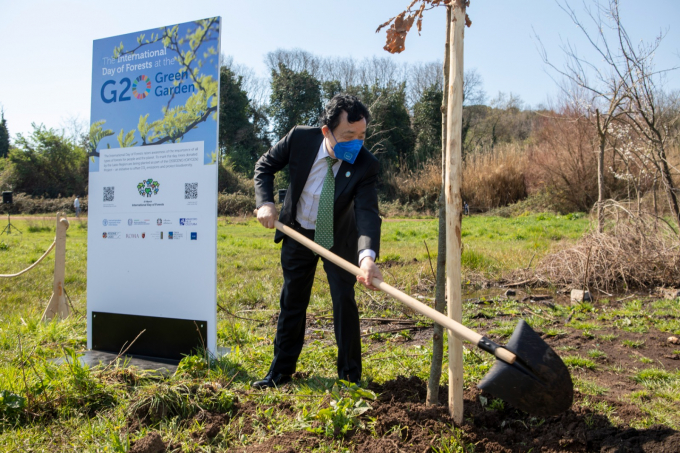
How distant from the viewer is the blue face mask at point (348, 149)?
2.82 metres

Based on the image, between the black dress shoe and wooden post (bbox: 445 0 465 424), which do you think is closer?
wooden post (bbox: 445 0 465 424)

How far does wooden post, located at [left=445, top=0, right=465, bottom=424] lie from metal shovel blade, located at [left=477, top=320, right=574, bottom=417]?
30 centimetres

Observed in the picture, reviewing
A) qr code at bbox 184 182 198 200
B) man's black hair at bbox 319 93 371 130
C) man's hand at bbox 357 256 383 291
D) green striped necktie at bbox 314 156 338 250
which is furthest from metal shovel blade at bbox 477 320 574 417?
qr code at bbox 184 182 198 200

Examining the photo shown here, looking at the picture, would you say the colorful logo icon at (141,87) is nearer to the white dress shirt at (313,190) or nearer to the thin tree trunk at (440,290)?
the white dress shirt at (313,190)

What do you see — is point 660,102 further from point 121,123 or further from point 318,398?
point 121,123

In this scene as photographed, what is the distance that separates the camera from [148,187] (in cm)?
375

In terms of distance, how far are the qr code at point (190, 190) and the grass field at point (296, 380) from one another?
1.27 metres

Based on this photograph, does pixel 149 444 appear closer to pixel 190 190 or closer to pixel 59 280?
pixel 190 190

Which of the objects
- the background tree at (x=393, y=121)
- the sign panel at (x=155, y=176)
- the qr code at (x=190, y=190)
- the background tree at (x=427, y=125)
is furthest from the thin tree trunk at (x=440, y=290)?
the background tree at (x=393, y=121)

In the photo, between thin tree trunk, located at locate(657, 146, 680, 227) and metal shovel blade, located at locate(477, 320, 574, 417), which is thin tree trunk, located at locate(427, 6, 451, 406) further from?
thin tree trunk, located at locate(657, 146, 680, 227)

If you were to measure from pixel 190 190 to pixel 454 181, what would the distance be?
225 cm

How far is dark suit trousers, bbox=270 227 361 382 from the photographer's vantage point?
115 inches

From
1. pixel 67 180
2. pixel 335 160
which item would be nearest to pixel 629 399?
pixel 335 160

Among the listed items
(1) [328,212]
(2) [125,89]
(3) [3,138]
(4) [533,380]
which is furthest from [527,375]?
(3) [3,138]
